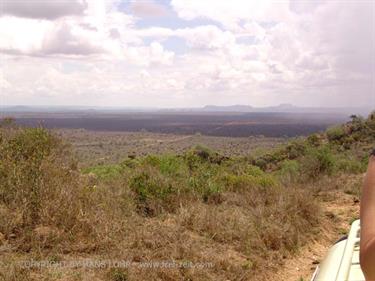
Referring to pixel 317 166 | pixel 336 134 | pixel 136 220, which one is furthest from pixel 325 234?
pixel 336 134

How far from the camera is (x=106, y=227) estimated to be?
507 centimetres

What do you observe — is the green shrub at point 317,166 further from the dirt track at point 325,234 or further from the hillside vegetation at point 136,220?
the hillside vegetation at point 136,220

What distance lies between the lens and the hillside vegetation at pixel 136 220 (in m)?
4.61

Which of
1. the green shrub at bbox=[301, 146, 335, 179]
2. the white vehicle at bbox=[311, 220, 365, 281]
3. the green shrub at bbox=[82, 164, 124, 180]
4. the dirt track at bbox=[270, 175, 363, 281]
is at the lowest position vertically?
the dirt track at bbox=[270, 175, 363, 281]

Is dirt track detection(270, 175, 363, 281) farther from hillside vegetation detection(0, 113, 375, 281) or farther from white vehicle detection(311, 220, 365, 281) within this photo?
white vehicle detection(311, 220, 365, 281)

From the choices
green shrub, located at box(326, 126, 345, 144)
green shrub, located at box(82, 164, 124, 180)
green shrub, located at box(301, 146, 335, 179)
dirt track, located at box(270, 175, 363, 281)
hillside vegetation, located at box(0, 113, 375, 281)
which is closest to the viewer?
hillside vegetation, located at box(0, 113, 375, 281)

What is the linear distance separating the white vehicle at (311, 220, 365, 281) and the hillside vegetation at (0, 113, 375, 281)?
2.16 metres

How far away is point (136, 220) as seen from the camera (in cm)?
570

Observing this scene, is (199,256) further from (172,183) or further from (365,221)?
(365,221)

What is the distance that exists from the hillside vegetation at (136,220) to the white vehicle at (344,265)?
216 centimetres

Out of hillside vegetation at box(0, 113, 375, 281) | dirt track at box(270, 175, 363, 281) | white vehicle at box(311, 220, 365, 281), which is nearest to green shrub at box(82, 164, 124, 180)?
hillside vegetation at box(0, 113, 375, 281)

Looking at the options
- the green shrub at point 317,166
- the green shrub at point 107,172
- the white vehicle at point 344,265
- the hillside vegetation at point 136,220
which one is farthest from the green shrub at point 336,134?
the white vehicle at point 344,265

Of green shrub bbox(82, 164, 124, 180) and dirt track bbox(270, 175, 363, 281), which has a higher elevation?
green shrub bbox(82, 164, 124, 180)

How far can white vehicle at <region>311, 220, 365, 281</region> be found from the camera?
2.22 metres
